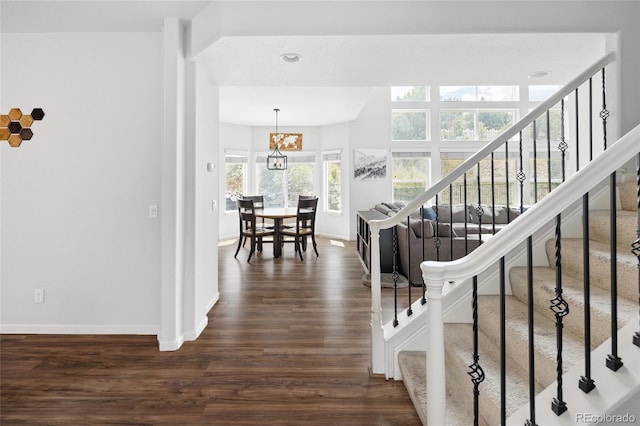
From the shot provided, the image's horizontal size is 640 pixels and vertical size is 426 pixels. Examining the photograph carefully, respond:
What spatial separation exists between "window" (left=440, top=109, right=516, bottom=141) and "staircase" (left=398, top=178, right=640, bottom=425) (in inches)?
245

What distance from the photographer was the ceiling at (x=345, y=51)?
8.27 feet

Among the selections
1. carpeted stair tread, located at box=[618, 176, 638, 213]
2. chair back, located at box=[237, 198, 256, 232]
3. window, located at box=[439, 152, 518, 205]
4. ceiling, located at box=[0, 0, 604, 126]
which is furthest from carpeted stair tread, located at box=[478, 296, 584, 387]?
window, located at box=[439, 152, 518, 205]

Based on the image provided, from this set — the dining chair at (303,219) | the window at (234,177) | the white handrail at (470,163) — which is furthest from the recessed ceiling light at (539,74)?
the window at (234,177)


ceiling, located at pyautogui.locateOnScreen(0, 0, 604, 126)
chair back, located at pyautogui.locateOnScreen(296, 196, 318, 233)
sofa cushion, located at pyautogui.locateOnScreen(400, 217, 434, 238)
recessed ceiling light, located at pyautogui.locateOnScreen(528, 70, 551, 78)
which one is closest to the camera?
ceiling, located at pyautogui.locateOnScreen(0, 0, 604, 126)

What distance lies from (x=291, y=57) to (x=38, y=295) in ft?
9.57

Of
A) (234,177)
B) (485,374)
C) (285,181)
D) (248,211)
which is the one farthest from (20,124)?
(285,181)

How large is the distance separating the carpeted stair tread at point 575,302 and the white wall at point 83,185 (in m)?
2.69

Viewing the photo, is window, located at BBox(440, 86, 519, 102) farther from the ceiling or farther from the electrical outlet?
the electrical outlet

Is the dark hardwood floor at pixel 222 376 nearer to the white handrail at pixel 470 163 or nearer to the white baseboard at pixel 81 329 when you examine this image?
the white baseboard at pixel 81 329

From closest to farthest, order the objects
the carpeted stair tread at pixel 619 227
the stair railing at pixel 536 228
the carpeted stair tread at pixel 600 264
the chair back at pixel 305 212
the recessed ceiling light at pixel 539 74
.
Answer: the stair railing at pixel 536 228 < the carpeted stair tread at pixel 600 264 < the carpeted stair tread at pixel 619 227 < the recessed ceiling light at pixel 539 74 < the chair back at pixel 305 212

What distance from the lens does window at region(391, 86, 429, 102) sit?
8.05 m

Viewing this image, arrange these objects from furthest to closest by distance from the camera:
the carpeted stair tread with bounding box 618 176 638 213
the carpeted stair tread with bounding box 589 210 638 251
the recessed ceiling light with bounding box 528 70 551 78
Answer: the recessed ceiling light with bounding box 528 70 551 78 < the carpeted stair tread with bounding box 618 176 638 213 < the carpeted stair tread with bounding box 589 210 638 251

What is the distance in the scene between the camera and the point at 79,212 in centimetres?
289

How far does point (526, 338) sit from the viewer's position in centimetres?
155
